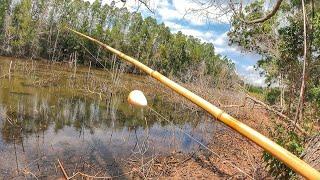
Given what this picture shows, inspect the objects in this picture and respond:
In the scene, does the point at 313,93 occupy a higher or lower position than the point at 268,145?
lower

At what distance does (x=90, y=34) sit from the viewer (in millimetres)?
57312

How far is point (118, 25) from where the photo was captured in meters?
60.2

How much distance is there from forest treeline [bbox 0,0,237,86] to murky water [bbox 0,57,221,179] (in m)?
22.7

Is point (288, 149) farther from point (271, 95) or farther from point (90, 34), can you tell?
point (90, 34)

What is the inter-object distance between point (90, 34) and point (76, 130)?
45.7 meters

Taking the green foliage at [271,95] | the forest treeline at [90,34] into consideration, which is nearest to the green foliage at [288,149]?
the green foliage at [271,95]

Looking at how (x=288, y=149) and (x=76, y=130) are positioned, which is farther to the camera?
(x=76, y=130)

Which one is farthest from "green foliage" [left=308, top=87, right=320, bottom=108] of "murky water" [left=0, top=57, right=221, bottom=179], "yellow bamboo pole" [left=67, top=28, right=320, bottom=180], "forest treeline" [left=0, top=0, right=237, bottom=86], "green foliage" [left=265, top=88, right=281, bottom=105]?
"forest treeline" [left=0, top=0, right=237, bottom=86]

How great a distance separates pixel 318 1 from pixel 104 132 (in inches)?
317

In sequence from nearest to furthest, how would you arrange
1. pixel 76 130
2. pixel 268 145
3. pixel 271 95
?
pixel 268 145 < pixel 76 130 < pixel 271 95

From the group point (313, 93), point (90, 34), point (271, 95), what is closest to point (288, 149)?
point (313, 93)

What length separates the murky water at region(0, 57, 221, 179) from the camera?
9656 millimetres

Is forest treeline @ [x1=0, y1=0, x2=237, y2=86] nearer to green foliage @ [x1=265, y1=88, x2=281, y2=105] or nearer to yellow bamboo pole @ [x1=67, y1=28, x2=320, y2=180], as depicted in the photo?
green foliage @ [x1=265, y1=88, x2=281, y2=105]

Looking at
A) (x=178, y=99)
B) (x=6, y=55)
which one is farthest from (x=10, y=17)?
(x=178, y=99)
